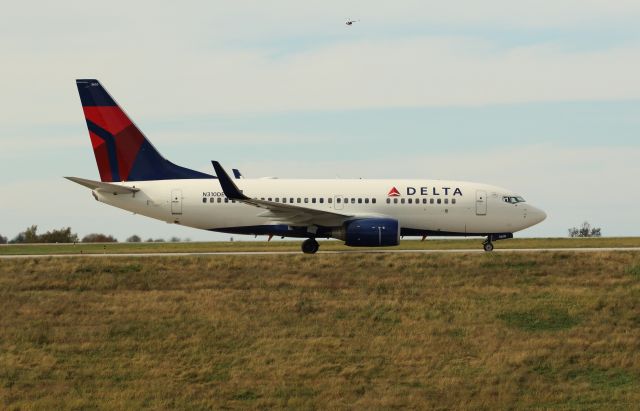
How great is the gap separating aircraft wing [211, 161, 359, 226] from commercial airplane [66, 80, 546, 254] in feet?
Result: 0.25

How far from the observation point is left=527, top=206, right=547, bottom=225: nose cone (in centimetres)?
5000

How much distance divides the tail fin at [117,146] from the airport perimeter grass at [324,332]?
8699mm

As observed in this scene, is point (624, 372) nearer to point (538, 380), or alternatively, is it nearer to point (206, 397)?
point (538, 380)

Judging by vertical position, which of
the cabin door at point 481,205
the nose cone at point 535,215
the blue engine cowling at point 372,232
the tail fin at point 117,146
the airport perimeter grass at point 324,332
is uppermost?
the tail fin at point 117,146

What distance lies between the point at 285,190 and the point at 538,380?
24067 mm

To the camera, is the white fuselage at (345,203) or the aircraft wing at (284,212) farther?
the white fuselage at (345,203)

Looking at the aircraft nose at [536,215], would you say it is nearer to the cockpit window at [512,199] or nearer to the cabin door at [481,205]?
the cockpit window at [512,199]

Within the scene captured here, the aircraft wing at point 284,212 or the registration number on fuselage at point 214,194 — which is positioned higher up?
the registration number on fuselage at point 214,194

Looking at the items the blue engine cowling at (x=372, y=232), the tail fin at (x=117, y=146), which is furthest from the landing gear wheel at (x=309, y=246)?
the tail fin at (x=117, y=146)

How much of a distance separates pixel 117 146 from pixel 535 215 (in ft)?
72.3

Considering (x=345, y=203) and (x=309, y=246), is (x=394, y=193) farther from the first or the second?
(x=309, y=246)

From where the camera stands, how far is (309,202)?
48.8m

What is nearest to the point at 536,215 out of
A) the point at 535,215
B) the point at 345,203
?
the point at 535,215

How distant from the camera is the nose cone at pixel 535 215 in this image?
50000 mm
